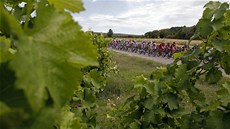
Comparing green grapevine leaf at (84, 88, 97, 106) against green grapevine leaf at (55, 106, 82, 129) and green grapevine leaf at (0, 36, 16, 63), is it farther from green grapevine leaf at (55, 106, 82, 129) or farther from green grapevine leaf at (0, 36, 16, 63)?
green grapevine leaf at (0, 36, 16, 63)

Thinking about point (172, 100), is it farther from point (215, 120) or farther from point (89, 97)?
point (89, 97)

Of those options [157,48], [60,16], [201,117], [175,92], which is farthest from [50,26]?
[157,48]

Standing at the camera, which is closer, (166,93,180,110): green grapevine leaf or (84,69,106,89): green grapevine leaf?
(166,93,180,110): green grapevine leaf

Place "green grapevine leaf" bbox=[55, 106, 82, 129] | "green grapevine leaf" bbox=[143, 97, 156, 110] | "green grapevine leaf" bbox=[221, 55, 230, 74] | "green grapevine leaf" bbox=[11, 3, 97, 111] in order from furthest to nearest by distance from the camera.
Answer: "green grapevine leaf" bbox=[143, 97, 156, 110] → "green grapevine leaf" bbox=[221, 55, 230, 74] → "green grapevine leaf" bbox=[55, 106, 82, 129] → "green grapevine leaf" bbox=[11, 3, 97, 111]

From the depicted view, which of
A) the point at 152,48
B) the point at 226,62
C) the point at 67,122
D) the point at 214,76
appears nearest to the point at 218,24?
the point at 226,62

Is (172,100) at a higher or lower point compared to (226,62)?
lower

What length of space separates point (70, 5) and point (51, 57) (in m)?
0.16

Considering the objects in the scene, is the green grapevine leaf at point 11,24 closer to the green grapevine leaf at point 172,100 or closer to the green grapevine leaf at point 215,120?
the green grapevine leaf at point 215,120

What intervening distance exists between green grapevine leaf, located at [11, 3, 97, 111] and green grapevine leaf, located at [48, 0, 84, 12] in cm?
8

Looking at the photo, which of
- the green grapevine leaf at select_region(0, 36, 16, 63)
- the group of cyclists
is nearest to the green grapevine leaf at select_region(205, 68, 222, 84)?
the green grapevine leaf at select_region(0, 36, 16, 63)

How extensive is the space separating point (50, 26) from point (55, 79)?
75 millimetres

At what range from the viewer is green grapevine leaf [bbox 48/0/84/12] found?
60 cm

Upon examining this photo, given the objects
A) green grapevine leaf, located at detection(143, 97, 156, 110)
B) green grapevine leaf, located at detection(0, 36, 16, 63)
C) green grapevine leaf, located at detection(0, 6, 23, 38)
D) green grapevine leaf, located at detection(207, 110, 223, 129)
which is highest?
green grapevine leaf, located at detection(0, 6, 23, 38)

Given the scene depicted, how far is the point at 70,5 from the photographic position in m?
0.61
